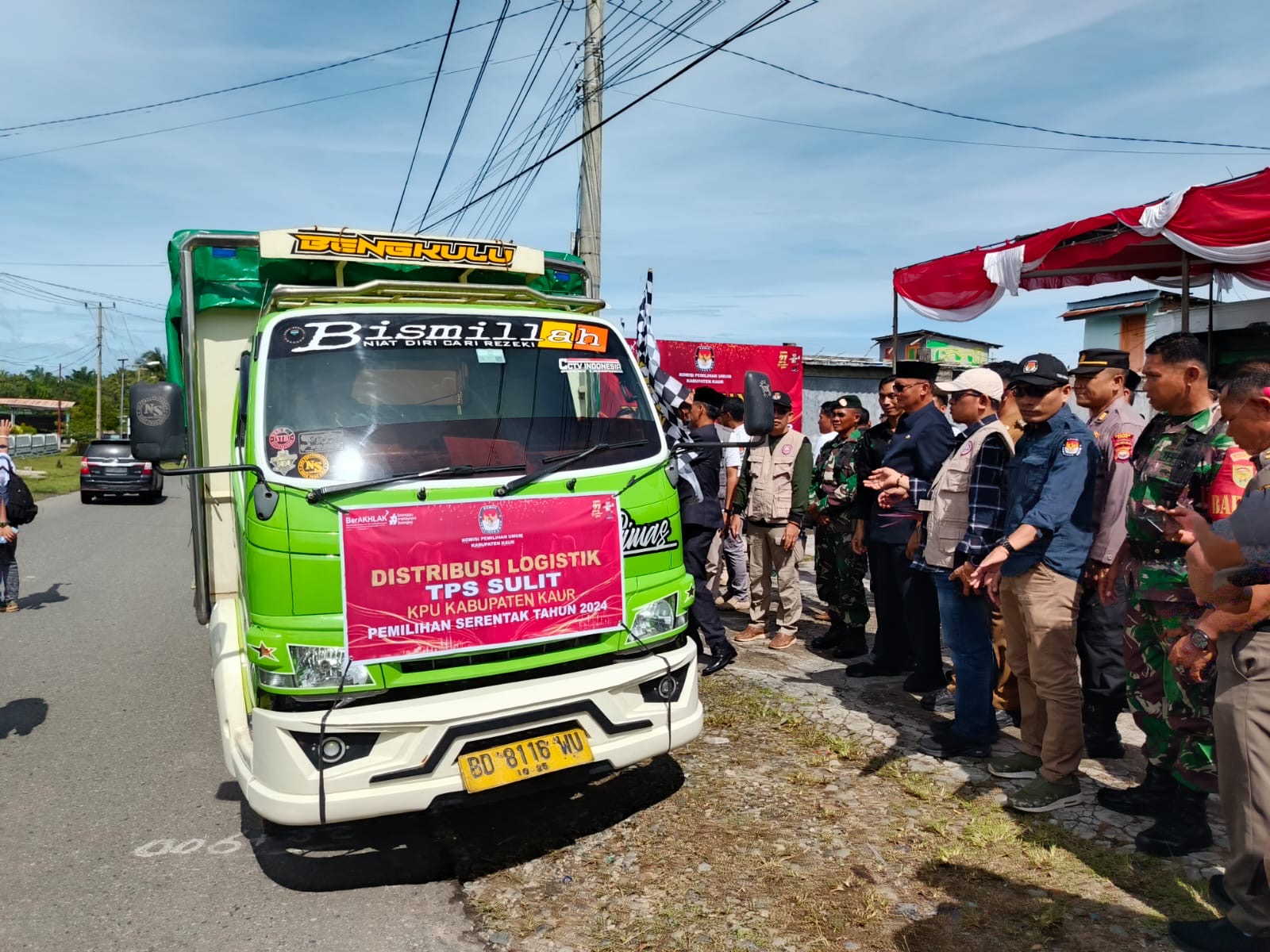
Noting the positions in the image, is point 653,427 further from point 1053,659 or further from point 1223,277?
point 1223,277

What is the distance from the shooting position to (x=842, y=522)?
653 centimetres

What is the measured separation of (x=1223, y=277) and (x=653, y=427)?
541 centimetres

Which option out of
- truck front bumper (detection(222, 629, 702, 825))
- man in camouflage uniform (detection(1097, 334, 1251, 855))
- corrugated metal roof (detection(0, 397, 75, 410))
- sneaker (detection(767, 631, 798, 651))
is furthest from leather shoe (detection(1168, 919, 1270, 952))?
corrugated metal roof (detection(0, 397, 75, 410))

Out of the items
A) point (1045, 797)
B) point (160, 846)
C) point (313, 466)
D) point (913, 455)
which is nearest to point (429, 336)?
point (313, 466)

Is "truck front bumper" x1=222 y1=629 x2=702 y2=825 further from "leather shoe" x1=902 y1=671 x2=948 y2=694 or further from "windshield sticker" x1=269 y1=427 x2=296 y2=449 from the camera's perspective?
"leather shoe" x1=902 y1=671 x2=948 y2=694

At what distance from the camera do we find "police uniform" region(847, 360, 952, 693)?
17.4 feet

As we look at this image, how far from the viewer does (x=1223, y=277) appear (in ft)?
22.3

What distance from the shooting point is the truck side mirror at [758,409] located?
14.3 ft

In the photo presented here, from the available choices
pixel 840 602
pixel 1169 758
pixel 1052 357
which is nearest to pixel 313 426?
pixel 1052 357

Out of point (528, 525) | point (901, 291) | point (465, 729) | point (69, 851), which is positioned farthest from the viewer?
point (901, 291)

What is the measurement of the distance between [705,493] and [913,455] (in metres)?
1.44

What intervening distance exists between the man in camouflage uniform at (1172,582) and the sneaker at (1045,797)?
10.9 inches

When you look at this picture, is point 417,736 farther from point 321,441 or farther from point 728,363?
point 728,363

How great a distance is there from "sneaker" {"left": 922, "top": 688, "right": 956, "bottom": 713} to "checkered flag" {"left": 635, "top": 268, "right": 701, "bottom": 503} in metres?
1.91
